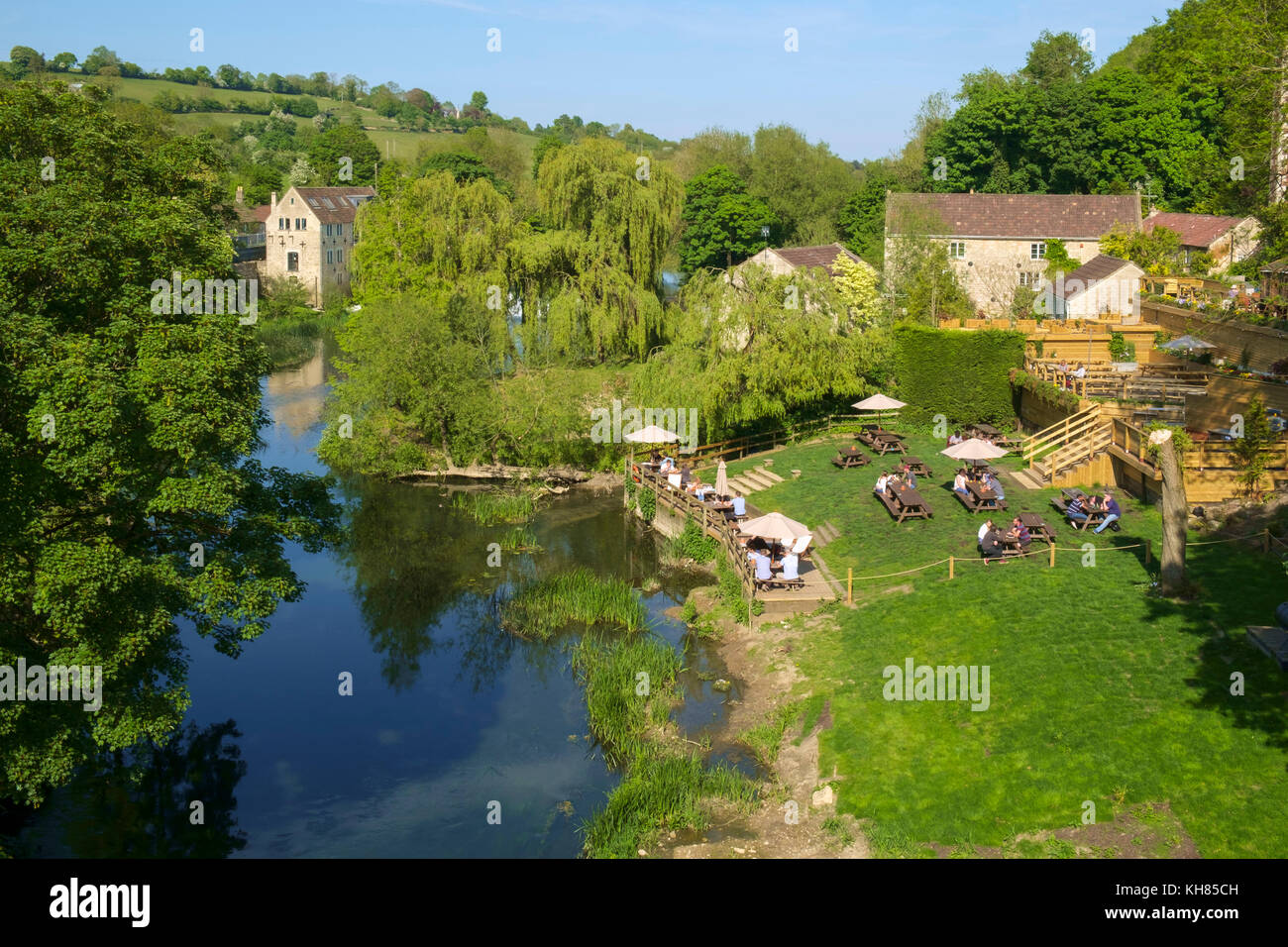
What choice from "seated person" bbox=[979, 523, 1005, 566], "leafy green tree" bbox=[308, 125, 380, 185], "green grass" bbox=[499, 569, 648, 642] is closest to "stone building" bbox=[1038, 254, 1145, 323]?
"seated person" bbox=[979, 523, 1005, 566]

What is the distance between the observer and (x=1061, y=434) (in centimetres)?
3512

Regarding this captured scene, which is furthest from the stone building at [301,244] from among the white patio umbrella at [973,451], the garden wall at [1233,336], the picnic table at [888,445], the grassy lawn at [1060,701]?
the grassy lawn at [1060,701]

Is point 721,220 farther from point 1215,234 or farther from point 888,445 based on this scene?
point 888,445

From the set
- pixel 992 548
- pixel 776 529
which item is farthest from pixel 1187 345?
pixel 776 529

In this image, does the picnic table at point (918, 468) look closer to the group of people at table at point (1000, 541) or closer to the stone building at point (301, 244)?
the group of people at table at point (1000, 541)

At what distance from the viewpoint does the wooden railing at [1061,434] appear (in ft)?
111

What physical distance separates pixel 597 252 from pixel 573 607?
23204 millimetres

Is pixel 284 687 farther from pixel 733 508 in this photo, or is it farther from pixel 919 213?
pixel 919 213

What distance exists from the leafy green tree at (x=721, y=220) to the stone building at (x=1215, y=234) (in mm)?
32424

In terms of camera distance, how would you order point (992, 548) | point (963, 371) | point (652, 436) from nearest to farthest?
1. point (992, 548)
2. point (652, 436)
3. point (963, 371)

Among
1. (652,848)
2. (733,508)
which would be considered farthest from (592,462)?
(652,848)

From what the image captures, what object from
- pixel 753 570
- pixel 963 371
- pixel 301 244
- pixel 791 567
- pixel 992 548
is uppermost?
pixel 301 244

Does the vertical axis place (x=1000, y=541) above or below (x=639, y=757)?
above

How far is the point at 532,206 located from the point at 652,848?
83.3 metres
